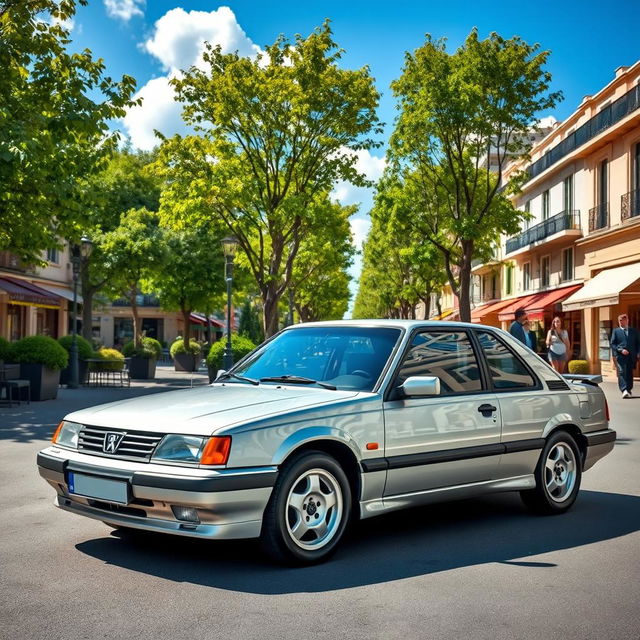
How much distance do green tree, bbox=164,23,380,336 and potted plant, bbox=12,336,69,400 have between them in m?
7.66

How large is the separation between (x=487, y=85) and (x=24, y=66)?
50.5 feet

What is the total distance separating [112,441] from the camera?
5.03 meters

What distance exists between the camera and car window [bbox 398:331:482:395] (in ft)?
19.7

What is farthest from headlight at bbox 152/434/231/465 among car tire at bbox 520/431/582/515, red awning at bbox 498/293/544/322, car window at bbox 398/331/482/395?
red awning at bbox 498/293/544/322

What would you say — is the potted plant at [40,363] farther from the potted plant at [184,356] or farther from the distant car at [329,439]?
the potted plant at [184,356]

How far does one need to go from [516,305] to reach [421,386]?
38.8 metres

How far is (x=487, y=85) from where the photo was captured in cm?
2709

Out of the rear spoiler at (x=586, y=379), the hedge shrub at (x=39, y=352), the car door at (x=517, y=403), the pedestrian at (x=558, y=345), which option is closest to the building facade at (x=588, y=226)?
the pedestrian at (x=558, y=345)

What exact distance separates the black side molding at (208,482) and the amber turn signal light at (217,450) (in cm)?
11

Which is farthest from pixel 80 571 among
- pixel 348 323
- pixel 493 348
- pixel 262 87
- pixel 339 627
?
pixel 262 87

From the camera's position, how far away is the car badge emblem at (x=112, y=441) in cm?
499

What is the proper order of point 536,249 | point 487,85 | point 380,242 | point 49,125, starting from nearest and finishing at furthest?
point 49,125, point 487,85, point 536,249, point 380,242

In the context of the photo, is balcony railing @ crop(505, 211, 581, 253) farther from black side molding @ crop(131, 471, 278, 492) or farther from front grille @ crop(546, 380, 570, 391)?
black side molding @ crop(131, 471, 278, 492)

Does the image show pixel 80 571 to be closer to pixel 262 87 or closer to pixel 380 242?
pixel 262 87
